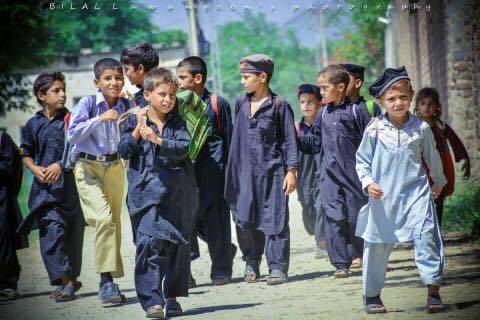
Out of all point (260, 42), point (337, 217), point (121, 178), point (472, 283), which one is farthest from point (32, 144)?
point (260, 42)

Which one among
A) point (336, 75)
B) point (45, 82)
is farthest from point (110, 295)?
point (336, 75)

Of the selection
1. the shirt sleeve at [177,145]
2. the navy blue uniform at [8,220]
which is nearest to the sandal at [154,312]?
the shirt sleeve at [177,145]

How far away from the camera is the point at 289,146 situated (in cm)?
995

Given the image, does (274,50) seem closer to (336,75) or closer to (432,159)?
(336,75)

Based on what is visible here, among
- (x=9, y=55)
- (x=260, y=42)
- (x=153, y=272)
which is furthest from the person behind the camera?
(x=260, y=42)

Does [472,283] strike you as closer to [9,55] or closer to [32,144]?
[32,144]

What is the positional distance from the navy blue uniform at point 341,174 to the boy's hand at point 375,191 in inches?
88.1

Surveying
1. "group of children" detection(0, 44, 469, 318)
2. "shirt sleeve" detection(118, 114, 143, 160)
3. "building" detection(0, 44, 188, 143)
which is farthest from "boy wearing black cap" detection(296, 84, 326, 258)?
"building" detection(0, 44, 188, 143)

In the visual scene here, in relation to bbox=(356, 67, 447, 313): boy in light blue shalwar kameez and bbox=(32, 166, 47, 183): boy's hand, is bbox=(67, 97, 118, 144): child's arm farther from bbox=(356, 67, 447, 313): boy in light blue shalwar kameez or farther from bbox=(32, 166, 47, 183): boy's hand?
bbox=(356, 67, 447, 313): boy in light blue shalwar kameez

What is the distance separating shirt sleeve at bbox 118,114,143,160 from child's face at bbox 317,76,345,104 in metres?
2.28

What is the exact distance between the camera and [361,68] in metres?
10.6

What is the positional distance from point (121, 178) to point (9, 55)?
21321 mm

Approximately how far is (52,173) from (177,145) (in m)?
2.14

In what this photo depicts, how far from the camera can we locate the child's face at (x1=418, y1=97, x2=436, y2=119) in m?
10.8
